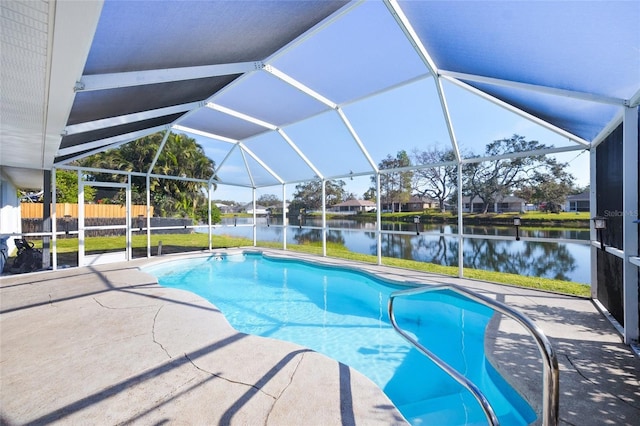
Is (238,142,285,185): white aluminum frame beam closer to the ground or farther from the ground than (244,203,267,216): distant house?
farther from the ground

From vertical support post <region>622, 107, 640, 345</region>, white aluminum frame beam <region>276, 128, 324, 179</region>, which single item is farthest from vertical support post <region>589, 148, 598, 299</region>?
white aluminum frame beam <region>276, 128, 324, 179</region>

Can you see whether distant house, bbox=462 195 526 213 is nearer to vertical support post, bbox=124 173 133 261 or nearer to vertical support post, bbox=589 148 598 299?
vertical support post, bbox=589 148 598 299

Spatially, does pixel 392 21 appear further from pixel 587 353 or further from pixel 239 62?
pixel 587 353

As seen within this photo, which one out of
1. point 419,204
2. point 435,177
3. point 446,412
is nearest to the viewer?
point 446,412

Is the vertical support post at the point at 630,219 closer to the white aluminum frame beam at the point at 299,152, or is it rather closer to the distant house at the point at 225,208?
the white aluminum frame beam at the point at 299,152

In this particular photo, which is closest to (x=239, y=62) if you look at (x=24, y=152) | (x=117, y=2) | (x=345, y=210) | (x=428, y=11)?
(x=117, y=2)

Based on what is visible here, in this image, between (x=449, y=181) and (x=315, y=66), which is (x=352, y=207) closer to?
(x=449, y=181)

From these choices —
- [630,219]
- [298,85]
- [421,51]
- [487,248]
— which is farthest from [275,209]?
[630,219]

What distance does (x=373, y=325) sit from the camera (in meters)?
5.38

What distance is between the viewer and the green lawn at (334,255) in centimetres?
Result: 684

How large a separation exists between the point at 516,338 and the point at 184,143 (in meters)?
24.7

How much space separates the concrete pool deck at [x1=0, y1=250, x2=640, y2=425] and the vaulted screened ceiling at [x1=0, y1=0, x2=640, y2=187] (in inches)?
123

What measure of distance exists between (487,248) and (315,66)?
25.0 ft

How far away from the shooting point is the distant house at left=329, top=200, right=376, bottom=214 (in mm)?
12048
